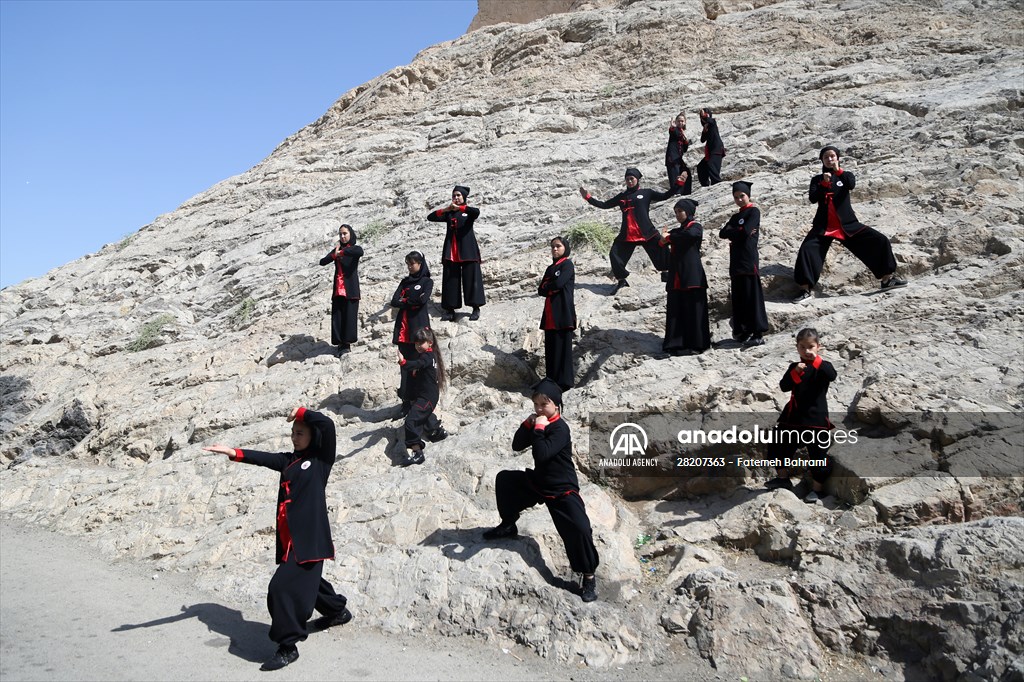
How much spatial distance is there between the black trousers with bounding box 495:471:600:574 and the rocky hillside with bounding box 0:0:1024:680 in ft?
0.84

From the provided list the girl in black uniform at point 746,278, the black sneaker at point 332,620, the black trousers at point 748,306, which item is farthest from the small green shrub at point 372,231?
the black sneaker at point 332,620

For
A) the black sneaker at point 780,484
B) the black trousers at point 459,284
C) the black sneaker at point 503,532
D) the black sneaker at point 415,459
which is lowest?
the black sneaker at point 503,532

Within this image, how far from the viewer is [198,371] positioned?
30.5 ft

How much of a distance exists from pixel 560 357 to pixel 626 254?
2.15 metres

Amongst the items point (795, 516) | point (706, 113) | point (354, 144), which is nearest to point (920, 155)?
point (706, 113)

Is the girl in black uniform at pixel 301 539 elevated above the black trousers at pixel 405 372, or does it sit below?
below

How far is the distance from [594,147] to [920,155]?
547cm

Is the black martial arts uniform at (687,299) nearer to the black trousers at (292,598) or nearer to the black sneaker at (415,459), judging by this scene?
the black sneaker at (415,459)

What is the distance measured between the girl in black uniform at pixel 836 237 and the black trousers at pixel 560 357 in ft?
8.03

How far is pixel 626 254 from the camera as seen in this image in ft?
28.6

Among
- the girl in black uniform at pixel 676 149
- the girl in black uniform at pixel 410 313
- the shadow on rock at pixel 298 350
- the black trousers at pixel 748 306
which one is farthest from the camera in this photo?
the girl in black uniform at pixel 676 149

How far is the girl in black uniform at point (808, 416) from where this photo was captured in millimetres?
5273

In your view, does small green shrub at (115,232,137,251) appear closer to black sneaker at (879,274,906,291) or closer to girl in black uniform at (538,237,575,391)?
girl in black uniform at (538,237,575,391)

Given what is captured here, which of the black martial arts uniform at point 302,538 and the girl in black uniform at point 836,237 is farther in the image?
the girl in black uniform at point 836,237
